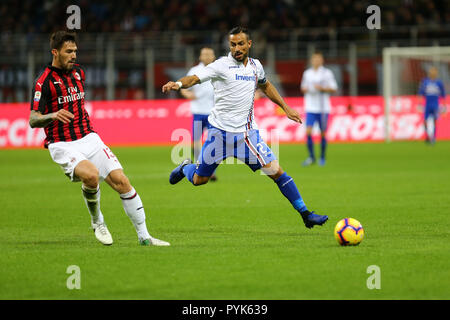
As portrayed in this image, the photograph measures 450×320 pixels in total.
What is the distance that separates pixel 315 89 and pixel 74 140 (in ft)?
37.2

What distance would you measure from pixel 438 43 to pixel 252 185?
16.1 m

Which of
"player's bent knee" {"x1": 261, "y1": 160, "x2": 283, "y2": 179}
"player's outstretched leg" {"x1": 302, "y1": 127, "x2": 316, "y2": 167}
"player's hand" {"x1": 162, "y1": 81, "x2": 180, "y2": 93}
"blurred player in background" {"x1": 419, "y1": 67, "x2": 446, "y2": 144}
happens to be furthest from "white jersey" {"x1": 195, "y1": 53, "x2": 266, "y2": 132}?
"blurred player in background" {"x1": 419, "y1": 67, "x2": 446, "y2": 144}

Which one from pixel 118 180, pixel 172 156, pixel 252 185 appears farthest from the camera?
pixel 172 156

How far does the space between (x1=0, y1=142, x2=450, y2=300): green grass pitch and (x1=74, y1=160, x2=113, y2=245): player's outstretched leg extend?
124 millimetres

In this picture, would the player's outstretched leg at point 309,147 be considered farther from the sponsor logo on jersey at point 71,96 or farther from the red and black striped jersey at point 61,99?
the sponsor logo on jersey at point 71,96

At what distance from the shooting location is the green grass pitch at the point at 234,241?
5.83m

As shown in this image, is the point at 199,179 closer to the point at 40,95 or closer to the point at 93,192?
the point at 93,192

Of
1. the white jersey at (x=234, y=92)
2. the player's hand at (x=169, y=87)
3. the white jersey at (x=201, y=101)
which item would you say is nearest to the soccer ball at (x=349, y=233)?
the white jersey at (x=234, y=92)

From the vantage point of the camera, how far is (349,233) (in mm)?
7504

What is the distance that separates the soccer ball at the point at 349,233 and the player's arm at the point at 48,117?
274 cm

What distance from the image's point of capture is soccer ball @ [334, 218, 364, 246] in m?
7.51

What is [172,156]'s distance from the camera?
22359mm

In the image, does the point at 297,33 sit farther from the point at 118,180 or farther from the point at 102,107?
the point at 118,180
